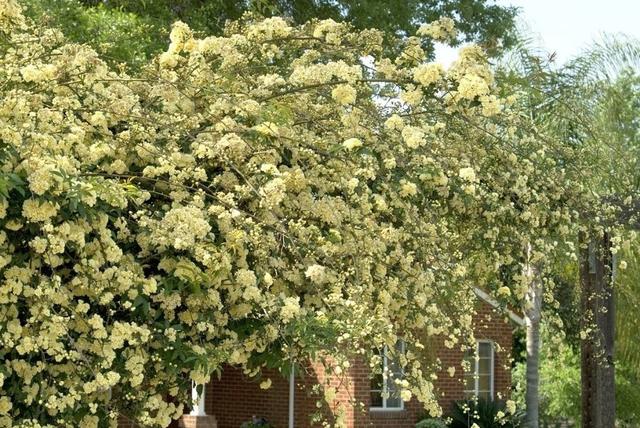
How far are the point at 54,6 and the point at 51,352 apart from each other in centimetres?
1128

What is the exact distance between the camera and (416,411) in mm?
22328

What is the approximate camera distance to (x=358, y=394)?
832 inches

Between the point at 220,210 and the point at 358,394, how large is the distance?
570 inches

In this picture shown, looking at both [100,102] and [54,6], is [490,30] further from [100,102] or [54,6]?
[100,102]

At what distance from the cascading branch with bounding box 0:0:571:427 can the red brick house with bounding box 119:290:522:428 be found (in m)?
11.9

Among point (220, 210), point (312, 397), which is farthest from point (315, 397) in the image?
point (220, 210)

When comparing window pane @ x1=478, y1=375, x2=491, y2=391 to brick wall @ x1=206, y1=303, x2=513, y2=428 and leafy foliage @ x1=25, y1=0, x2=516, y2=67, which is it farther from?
leafy foliage @ x1=25, y1=0, x2=516, y2=67

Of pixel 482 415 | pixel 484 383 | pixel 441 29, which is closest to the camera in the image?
pixel 441 29

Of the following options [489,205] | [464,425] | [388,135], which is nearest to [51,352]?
[388,135]

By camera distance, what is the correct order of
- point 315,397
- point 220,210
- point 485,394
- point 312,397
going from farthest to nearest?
point 485,394 → point 312,397 → point 315,397 → point 220,210

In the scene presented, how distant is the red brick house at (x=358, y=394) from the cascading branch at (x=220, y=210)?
11.9 metres

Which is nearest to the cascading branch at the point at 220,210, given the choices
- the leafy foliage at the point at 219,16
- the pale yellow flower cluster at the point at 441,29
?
the pale yellow flower cluster at the point at 441,29

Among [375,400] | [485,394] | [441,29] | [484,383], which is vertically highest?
[441,29]

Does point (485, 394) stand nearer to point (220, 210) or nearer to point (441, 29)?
point (441, 29)
